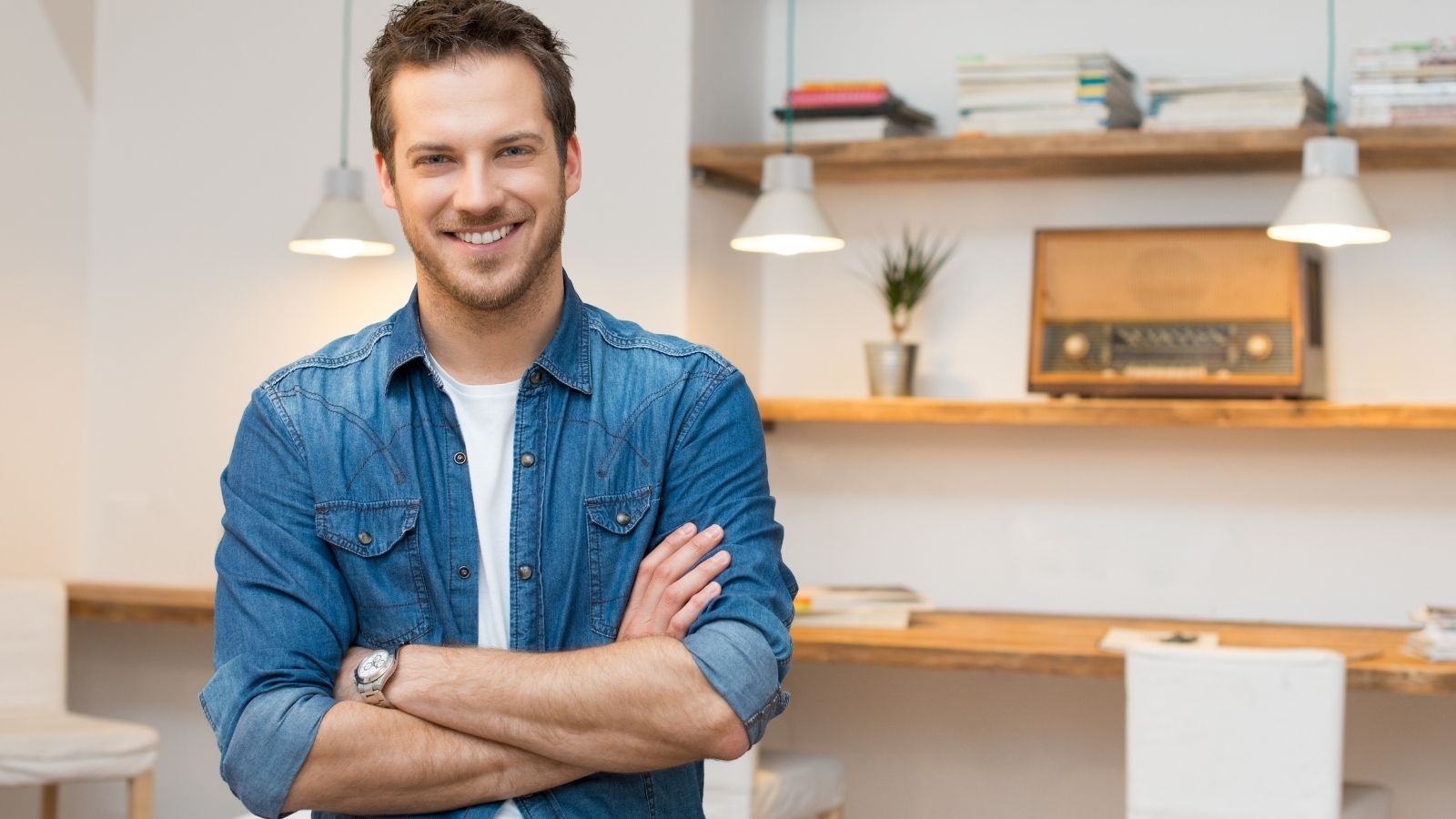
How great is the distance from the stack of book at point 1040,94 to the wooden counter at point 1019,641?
42.4 inches

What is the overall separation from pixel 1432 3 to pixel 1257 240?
2.25 ft

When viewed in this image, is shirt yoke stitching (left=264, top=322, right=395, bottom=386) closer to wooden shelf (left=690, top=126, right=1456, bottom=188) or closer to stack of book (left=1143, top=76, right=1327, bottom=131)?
wooden shelf (left=690, top=126, right=1456, bottom=188)

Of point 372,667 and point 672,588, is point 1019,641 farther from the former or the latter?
point 372,667

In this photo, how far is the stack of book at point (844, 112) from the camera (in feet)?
12.2

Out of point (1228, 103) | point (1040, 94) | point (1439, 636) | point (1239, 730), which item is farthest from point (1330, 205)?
point (1239, 730)

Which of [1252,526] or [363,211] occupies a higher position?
[363,211]

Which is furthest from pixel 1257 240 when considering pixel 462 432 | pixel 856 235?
pixel 462 432

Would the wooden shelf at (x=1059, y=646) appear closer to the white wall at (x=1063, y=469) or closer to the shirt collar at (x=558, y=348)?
the white wall at (x=1063, y=469)

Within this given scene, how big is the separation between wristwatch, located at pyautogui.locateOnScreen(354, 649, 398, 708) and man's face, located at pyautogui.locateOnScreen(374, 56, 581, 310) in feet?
1.09

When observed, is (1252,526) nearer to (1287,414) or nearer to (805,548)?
(1287,414)

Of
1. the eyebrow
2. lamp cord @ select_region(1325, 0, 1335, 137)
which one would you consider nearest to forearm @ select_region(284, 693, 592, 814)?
the eyebrow

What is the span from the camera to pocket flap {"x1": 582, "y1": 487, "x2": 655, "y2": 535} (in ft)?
5.11

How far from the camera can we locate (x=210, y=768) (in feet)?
13.9

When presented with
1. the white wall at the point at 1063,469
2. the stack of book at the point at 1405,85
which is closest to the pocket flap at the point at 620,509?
the stack of book at the point at 1405,85
